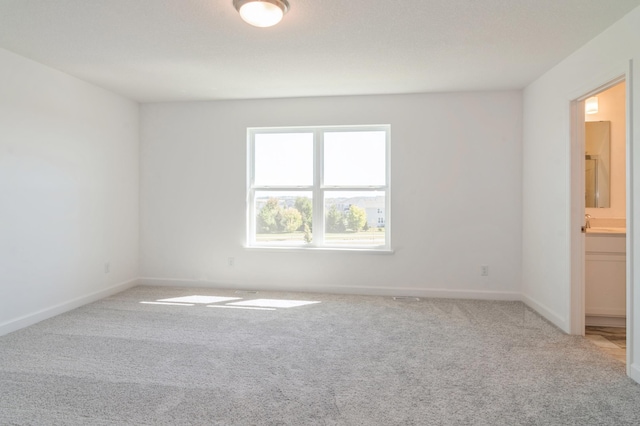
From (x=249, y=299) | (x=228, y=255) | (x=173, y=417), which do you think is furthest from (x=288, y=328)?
(x=228, y=255)

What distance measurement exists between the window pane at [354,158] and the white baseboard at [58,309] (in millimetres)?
2992

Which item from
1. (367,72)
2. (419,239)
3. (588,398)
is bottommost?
(588,398)

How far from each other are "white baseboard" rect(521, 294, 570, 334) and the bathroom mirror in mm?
1295

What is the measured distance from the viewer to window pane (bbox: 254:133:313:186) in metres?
4.66

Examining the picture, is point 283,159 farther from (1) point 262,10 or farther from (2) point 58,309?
(2) point 58,309

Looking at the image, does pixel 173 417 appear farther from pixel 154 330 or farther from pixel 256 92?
pixel 256 92

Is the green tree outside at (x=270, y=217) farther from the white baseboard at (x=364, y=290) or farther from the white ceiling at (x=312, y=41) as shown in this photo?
the white ceiling at (x=312, y=41)

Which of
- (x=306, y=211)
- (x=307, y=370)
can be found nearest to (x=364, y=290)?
(x=306, y=211)

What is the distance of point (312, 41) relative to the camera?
2867mm

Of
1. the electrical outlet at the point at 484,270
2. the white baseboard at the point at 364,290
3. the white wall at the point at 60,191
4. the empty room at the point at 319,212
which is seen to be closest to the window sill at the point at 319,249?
the empty room at the point at 319,212

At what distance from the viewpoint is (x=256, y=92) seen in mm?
4285

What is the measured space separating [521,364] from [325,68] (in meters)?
3.03

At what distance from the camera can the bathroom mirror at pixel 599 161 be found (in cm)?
388

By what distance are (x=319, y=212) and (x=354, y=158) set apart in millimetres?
840
